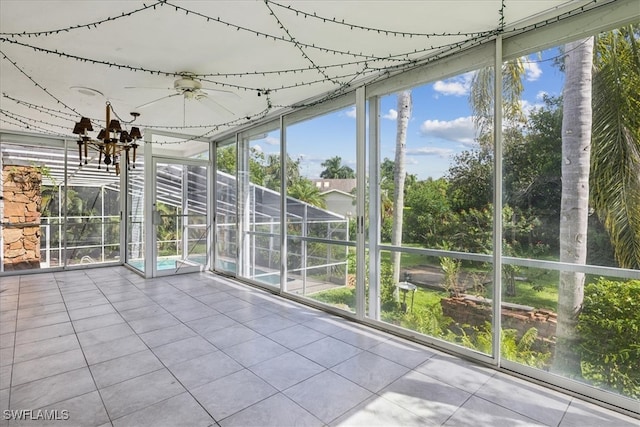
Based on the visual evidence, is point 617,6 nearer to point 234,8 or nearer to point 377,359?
point 234,8

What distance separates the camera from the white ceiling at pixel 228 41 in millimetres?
2225

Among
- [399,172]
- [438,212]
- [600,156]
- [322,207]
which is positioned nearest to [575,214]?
[600,156]

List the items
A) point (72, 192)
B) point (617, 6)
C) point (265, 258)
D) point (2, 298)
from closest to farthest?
point (617, 6), point (2, 298), point (265, 258), point (72, 192)

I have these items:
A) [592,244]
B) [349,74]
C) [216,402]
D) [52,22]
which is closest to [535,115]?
[592,244]

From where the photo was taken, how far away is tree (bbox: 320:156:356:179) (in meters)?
3.97

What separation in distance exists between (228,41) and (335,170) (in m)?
2.00

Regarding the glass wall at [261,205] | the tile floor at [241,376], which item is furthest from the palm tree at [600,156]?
the glass wall at [261,205]

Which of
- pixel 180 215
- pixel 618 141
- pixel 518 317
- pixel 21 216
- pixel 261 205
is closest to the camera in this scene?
pixel 618 141

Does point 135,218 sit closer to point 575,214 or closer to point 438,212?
point 438,212

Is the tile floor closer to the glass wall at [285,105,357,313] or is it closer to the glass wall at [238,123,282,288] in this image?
the glass wall at [285,105,357,313]

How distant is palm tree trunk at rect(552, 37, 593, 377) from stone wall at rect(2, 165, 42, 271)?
315 inches

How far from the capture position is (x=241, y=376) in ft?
8.07

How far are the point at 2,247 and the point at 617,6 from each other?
8.64m

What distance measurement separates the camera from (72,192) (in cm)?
638
